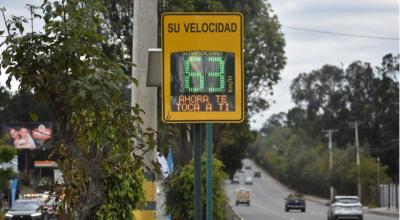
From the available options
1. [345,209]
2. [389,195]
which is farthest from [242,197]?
[345,209]

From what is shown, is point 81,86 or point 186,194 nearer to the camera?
point 81,86

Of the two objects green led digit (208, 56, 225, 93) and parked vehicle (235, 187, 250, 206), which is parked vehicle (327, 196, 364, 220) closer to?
green led digit (208, 56, 225, 93)

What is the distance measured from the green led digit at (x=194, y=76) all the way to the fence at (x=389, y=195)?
7683 centimetres

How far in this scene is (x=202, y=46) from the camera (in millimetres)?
9211

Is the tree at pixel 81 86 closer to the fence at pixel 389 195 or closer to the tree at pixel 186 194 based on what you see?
the tree at pixel 186 194

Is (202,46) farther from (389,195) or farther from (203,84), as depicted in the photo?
(389,195)

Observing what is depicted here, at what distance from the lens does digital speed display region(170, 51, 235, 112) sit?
9.08 metres

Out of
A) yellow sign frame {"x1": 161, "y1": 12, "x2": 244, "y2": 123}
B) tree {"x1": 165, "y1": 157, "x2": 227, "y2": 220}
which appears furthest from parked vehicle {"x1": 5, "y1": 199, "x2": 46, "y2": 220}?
yellow sign frame {"x1": 161, "y1": 12, "x2": 244, "y2": 123}

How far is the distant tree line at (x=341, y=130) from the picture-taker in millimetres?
104950

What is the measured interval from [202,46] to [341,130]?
134 m

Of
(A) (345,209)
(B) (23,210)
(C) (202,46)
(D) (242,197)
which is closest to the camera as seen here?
(C) (202,46)

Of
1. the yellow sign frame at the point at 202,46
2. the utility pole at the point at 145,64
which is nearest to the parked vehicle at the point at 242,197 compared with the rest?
the utility pole at the point at 145,64

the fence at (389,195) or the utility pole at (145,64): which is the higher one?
the utility pole at (145,64)

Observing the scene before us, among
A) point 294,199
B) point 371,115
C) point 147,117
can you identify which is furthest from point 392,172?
point 147,117
